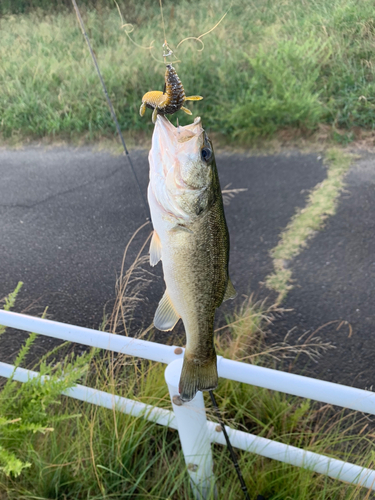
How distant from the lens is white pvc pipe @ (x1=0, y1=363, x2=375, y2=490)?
1.42 metres

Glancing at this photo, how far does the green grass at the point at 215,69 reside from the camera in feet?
16.4

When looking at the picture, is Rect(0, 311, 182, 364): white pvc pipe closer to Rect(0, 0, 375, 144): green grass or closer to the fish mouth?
the fish mouth

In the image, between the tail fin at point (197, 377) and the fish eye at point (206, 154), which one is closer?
the fish eye at point (206, 154)

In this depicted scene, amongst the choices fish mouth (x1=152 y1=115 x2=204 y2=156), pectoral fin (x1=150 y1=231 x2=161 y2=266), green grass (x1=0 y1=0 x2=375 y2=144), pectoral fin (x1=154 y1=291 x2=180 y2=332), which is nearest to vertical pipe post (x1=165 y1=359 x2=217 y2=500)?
pectoral fin (x1=154 y1=291 x2=180 y2=332)

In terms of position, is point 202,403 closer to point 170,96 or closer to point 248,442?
point 248,442

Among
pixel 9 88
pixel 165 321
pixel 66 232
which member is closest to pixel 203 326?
pixel 165 321

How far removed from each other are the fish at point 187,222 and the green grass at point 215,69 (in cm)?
419

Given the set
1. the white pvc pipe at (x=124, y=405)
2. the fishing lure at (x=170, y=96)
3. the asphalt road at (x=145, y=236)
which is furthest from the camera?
the asphalt road at (x=145, y=236)

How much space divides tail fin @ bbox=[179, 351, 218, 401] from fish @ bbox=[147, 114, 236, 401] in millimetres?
114

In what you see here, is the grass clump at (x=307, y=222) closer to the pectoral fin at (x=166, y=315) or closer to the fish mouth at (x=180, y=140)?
the pectoral fin at (x=166, y=315)

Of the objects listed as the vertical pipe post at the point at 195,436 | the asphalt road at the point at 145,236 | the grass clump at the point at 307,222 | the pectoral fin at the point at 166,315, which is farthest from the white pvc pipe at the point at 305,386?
the grass clump at the point at 307,222

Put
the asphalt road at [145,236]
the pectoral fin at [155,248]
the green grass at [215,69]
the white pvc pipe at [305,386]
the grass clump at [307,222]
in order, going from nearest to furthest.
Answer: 1. the pectoral fin at [155,248]
2. the white pvc pipe at [305,386]
3. the asphalt road at [145,236]
4. the grass clump at [307,222]
5. the green grass at [215,69]

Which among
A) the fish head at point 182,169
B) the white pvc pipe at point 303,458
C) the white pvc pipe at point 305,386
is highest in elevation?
the fish head at point 182,169

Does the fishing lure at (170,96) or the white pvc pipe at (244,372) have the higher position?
the fishing lure at (170,96)
